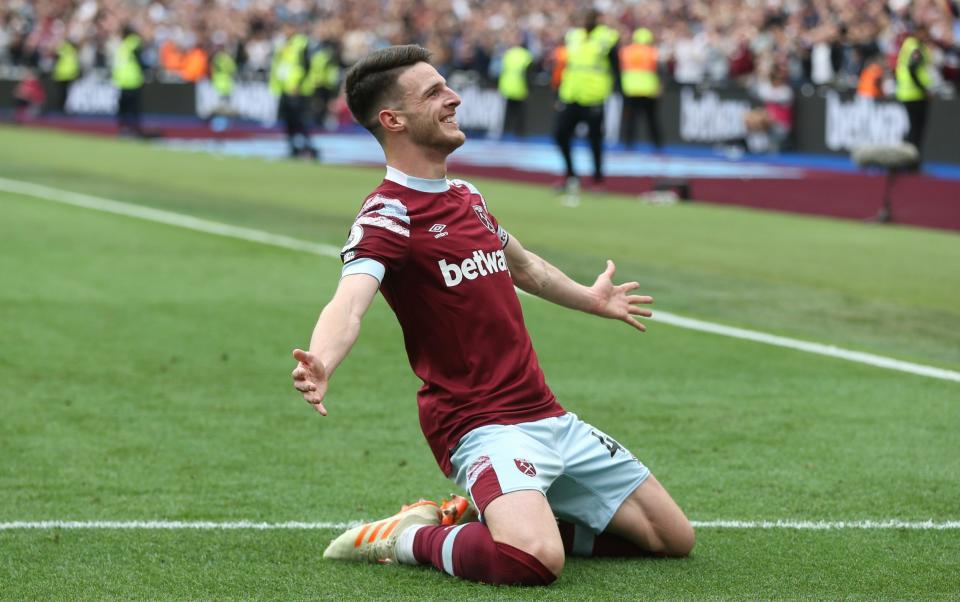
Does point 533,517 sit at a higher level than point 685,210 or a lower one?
higher

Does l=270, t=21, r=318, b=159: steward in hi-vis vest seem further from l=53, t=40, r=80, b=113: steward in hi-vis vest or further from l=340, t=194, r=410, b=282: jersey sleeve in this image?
l=340, t=194, r=410, b=282: jersey sleeve

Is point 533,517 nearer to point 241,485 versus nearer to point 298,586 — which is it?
point 298,586

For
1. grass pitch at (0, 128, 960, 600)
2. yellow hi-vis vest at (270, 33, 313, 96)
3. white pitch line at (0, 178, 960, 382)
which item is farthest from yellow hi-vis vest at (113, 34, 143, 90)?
grass pitch at (0, 128, 960, 600)

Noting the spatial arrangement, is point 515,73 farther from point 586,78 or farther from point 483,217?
point 483,217

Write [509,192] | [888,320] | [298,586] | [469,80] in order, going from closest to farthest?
[298,586] → [888,320] → [509,192] → [469,80]

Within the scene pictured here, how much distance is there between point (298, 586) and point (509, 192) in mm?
17139

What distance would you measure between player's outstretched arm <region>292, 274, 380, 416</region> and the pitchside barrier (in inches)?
748

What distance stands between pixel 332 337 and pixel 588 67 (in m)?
16.6

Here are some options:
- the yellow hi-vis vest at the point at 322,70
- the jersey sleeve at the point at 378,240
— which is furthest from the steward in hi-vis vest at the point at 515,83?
the jersey sleeve at the point at 378,240

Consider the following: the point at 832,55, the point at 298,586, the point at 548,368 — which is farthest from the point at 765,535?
the point at 832,55

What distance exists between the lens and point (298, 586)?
5258mm

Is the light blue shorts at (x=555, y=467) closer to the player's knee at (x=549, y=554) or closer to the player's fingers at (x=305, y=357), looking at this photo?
the player's knee at (x=549, y=554)

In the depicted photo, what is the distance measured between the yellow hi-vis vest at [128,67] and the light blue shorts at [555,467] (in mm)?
31808

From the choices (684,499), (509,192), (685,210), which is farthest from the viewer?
(509,192)
